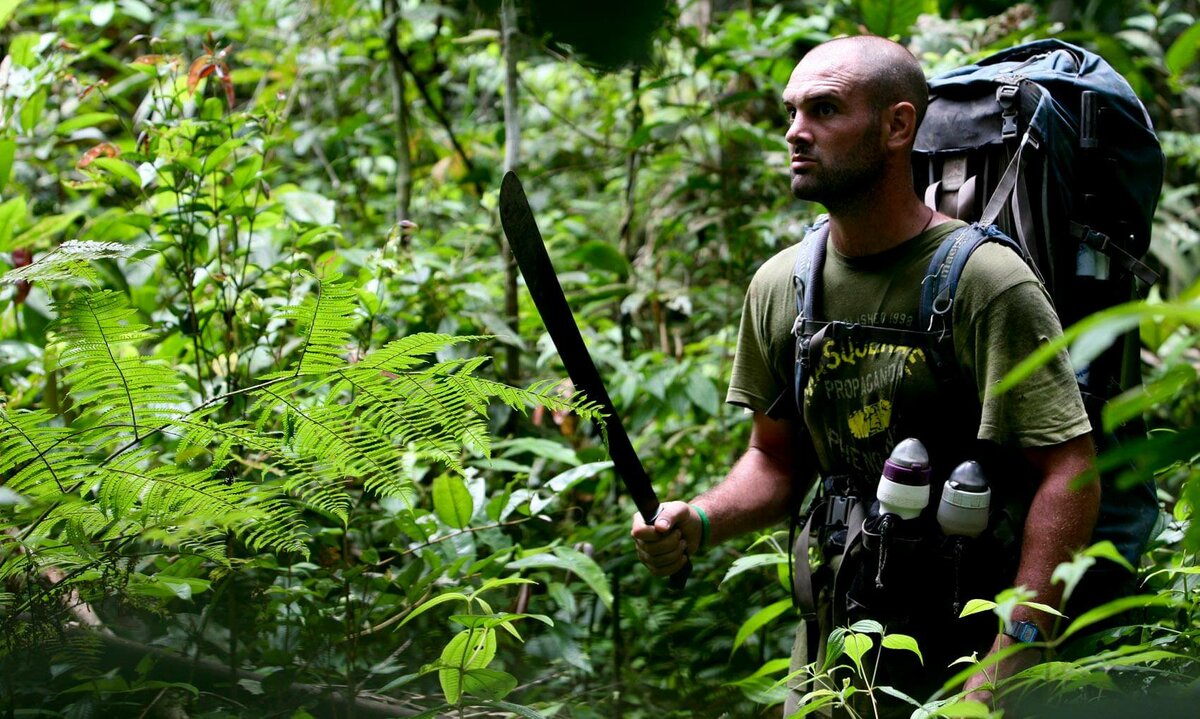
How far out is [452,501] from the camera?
109 inches

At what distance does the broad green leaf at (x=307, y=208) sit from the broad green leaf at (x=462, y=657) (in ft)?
7.40

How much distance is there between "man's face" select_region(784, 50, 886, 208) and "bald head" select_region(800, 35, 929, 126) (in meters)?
0.02

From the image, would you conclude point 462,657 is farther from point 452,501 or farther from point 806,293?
point 806,293

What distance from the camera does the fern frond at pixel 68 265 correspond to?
175cm

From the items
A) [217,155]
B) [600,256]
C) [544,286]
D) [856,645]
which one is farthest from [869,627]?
[600,256]

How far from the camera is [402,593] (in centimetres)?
278

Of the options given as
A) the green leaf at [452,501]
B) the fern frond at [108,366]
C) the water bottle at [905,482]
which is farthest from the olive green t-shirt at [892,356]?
the fern frond at [108,366]

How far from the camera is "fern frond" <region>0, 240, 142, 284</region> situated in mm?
1747

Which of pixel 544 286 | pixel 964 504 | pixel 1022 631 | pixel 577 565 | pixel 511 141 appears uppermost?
pixel 511 141

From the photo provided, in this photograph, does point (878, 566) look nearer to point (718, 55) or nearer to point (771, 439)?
point (771, 439)

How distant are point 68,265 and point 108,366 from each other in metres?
0.21

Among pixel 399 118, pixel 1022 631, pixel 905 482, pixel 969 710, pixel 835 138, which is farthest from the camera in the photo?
pixel 399 118

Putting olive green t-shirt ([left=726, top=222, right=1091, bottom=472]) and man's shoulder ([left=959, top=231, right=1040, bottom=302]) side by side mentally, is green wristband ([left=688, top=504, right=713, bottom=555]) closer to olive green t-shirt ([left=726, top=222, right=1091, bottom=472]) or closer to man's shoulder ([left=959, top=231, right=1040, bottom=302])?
olive green t-shirt ([left=726, top=222, right=1091, bottom=472])

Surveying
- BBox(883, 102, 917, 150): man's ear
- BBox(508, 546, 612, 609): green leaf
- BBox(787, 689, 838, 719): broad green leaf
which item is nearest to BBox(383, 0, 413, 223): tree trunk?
BBox(508, 546, 612, 609): green leaf
